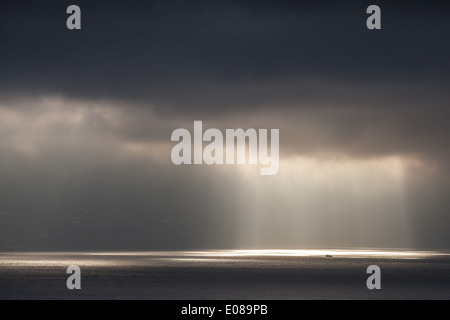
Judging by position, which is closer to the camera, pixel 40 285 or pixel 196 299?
pixel 196 299

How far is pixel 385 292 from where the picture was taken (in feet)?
482
